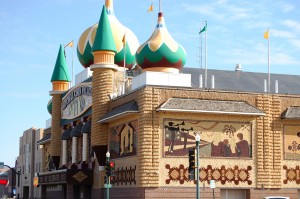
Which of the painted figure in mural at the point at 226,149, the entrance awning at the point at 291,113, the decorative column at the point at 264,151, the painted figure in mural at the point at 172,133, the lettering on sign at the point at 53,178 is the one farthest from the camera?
the lettering on sign at the point at 53,178

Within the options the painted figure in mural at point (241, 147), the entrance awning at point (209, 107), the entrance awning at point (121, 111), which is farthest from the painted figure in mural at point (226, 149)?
the entrance awning at point (121, 111)

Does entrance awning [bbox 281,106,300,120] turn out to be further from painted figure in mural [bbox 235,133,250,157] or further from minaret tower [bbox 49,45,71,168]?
minaret tower [bbox 49,45,71,168]

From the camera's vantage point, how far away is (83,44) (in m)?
63.1

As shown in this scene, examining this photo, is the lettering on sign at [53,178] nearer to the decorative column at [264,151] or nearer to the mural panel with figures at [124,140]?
the mural panel with figures at [124,140]

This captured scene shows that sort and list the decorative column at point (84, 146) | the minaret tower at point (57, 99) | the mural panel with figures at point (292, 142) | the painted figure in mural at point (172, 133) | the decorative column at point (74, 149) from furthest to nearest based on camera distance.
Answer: the minaret tower at point (57, 99), the decorative column at point (74, 149), the decorative column at point (84, 146), the mural panel with figures at point (292, 142), the painted figure in mural at point (172, 133)

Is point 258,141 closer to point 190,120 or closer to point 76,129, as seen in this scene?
point 190,120

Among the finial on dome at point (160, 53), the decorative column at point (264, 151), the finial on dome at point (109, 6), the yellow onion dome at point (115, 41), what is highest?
the finial on dome at point (109, 6)

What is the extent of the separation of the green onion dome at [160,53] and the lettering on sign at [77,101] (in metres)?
7.65

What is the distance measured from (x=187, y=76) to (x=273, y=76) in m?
20.1

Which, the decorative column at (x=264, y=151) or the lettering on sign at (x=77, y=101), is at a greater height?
the lettering on sign at (x=77, y=101)

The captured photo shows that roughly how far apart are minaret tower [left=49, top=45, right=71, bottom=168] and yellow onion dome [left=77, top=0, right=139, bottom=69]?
14.8 ft

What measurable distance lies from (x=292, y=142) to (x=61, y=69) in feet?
91.4

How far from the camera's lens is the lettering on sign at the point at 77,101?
57.9m

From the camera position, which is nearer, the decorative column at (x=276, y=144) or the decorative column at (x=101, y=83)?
the decorative column at (x=276, y=144)
